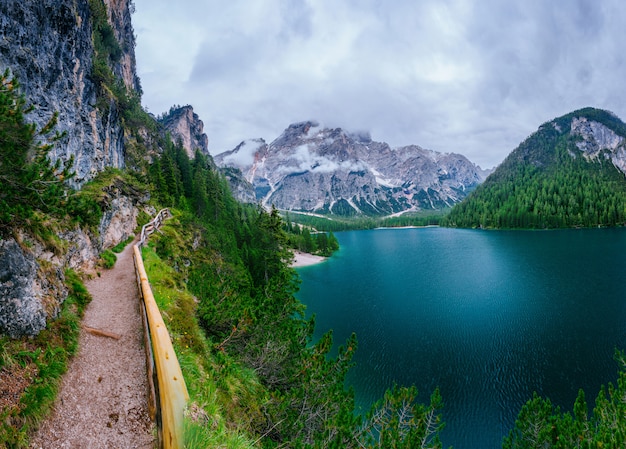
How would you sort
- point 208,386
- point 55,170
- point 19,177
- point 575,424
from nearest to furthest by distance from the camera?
point 208,386
point 19,177
point 55,170
point 575,424

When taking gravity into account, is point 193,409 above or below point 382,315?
above

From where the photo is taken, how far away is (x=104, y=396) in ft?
16.2

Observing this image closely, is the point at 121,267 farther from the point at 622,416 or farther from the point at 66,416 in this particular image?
the point at 622,416

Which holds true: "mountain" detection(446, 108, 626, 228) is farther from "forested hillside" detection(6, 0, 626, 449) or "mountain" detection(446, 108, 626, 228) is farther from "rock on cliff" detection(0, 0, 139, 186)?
"rock on cliff" detection(0, 0, 139, 186)

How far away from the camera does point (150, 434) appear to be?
4.17 meters

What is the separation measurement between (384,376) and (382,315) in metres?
13.4

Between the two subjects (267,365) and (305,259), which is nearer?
(267,365)

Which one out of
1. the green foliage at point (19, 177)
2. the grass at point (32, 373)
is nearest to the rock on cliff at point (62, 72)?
the green foliage at point (19, 177)

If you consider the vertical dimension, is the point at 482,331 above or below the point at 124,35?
below

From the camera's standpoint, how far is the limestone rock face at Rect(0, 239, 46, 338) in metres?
5.55

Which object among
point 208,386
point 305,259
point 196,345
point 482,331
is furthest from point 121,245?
point 305,259

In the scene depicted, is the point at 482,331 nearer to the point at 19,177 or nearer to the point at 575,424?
the point at 575,424

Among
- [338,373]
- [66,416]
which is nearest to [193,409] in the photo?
[66,416]

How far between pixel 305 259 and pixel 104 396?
82.7 meters
